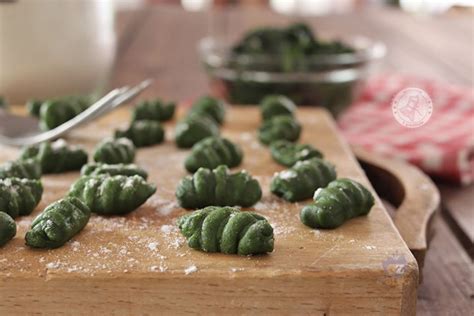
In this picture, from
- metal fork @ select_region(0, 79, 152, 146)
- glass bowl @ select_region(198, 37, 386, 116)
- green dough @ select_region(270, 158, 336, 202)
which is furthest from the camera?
glass bowl @ select_region(198, 37, 386, 116)

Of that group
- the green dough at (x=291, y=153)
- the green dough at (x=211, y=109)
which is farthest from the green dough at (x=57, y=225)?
the green dough at (x=211, y=109)

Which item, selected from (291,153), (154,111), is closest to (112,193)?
(291,153)

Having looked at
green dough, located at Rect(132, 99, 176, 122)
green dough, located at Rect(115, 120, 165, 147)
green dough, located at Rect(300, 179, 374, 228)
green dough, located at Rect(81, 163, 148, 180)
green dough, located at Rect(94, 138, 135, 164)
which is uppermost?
green dough, located at Rect(300, 179, 374, 228)

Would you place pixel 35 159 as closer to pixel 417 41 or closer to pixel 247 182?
pixel 247 182

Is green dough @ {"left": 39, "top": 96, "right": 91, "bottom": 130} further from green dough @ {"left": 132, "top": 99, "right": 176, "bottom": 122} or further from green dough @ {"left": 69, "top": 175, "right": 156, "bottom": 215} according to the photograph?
green dough @ {"left": 69, "top": 175, "right": 156, "bottom": 215}

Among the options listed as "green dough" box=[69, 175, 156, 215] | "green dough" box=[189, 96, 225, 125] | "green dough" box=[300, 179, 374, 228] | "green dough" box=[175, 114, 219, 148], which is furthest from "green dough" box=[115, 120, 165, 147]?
"green dough" box=[300, 179, 374, 228]

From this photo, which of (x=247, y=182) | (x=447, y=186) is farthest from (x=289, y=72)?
(x=247, y=182)

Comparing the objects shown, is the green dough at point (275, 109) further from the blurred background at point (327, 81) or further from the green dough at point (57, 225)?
the green dough at point (57, 225)
